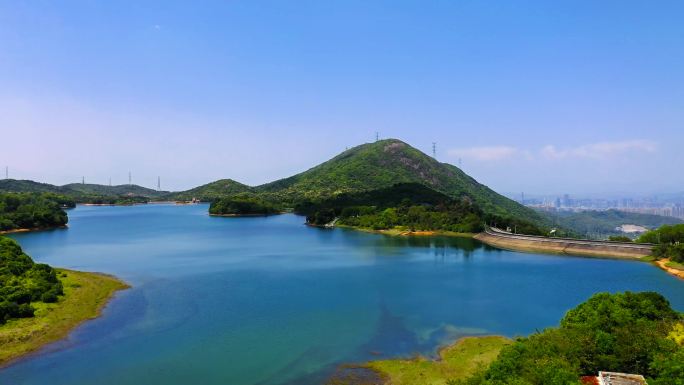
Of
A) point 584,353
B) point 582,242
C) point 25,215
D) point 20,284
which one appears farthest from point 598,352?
point 25,215

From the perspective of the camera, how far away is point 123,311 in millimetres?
28875

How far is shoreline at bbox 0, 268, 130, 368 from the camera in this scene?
2167cm

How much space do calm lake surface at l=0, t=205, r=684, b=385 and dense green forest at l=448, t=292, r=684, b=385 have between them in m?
6.74

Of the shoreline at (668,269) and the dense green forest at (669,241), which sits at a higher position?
the dense green forest at (669,241)

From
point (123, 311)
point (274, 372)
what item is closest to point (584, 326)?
point (274, 372)

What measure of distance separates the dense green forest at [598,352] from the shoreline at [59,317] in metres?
20.6

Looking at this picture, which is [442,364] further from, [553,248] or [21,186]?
[21,186]

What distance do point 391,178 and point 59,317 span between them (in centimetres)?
13817

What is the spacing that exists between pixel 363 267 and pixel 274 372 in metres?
27.5

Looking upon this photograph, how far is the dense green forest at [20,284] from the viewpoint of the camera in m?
25.4

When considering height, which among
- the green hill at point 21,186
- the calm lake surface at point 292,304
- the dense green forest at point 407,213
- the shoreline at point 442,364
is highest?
the green hill at point 21,186

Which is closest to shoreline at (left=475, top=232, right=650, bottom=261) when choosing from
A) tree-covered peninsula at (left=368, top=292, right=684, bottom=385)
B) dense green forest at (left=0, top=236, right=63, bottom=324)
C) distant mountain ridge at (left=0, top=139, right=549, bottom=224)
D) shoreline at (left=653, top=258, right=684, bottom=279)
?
shoreline at (left=653, top=258, right=684, bottom=279)

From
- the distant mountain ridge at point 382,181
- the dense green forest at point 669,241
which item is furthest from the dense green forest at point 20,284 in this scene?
the distant mountain ridge at point 382,181

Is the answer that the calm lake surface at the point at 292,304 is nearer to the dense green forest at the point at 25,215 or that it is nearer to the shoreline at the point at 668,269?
the shoreline at the point at 668,269
